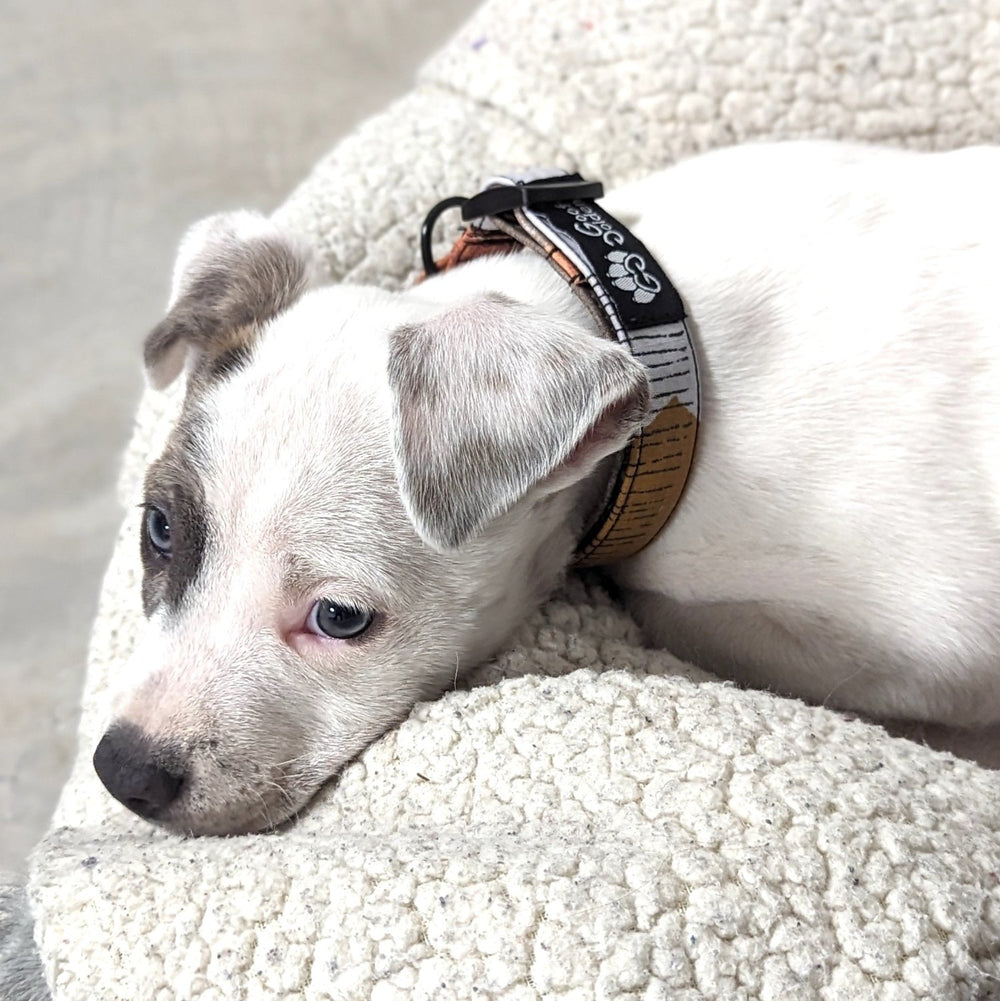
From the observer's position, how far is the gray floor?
2113 millimetres

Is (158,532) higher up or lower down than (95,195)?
higher up

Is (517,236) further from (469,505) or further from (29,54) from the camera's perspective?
(29,54)

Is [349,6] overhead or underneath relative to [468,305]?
underneath

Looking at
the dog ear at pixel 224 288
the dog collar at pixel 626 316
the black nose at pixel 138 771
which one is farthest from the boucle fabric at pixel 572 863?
the dog ear at pixel 224 288

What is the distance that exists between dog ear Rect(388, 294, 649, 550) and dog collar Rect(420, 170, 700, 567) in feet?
0.45

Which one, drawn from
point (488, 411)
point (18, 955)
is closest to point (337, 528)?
point (488, 411)

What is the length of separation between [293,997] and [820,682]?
2.41 ft

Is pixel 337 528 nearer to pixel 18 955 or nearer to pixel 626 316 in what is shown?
pixel 626 316

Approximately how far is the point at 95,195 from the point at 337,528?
1.92 m

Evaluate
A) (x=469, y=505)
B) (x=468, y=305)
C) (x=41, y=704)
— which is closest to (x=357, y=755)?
(x=469, y=505)

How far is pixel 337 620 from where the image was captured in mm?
1202

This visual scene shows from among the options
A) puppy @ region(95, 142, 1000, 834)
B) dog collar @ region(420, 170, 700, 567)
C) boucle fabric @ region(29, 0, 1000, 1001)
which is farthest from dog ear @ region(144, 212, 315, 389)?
boucle fabric @ region(29, 0, 1000, 1001)

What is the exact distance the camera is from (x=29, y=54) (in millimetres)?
2979

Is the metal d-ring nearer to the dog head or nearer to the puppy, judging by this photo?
the puppy
